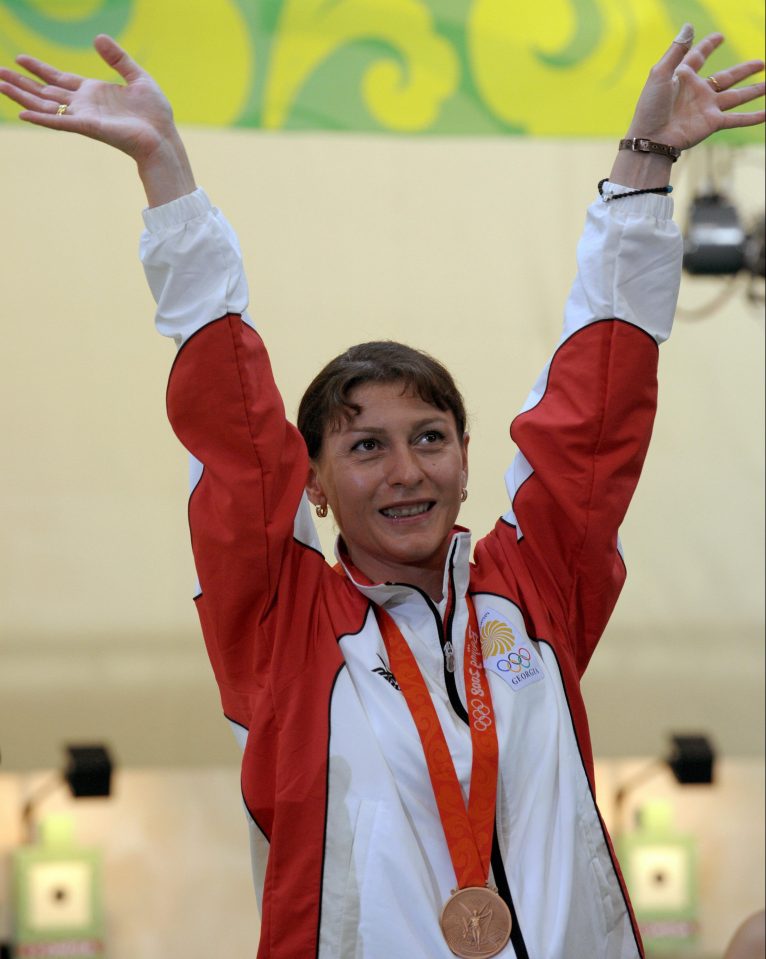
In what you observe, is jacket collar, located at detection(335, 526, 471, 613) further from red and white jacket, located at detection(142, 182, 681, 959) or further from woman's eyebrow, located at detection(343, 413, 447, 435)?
woman's eyebrow, located at detection(343, 413, 447, 435)

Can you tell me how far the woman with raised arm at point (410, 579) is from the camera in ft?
4.62

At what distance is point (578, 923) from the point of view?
142cm

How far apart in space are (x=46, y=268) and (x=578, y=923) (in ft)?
9.52

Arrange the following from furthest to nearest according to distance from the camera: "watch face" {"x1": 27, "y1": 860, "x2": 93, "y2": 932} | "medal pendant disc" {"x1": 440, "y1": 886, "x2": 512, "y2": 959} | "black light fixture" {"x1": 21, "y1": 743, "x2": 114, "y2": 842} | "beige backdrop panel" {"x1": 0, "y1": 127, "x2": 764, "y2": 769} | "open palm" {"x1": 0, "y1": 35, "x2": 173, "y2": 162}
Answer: "watch face" {"x1": 27, "y1": 860, "x2": 93, "y2": 932} < "black light fixture" {"x1": 21, "y1": 743, "x2": 114, "y2": 842} < "beige backdrop panel" {"x1": 0, "y1": 127, "x2": 764, "y2": 769} < "open palm" {"x1": 0, "y1": 35, "x2": 173, "y2": 162} < "medal pendant disc" {"x1": 440, "y1": 886, "x2": 512, "y2": 959}

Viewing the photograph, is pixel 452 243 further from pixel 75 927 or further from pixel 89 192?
pixel 75 927

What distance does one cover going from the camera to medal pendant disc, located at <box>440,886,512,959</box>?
137 centimetres

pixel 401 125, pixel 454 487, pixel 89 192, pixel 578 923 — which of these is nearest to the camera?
pixel 578 923

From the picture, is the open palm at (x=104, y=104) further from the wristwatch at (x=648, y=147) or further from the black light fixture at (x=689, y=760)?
the black light fixture at (x=689, y=760)

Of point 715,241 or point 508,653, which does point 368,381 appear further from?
point 715,241

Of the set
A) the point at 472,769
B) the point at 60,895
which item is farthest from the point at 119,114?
the point at 60,895

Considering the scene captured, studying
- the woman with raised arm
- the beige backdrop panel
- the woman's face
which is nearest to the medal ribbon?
the woman with raised arm

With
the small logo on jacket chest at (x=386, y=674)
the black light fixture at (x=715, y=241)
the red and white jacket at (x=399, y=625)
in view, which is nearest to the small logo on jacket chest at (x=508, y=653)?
the red and white jacket at (x=399, y=625)

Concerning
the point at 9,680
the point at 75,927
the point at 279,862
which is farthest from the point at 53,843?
the point at 279,862

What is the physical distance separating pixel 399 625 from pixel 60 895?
2.98m
